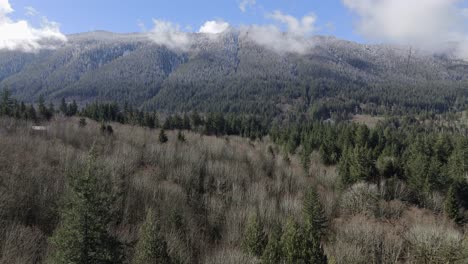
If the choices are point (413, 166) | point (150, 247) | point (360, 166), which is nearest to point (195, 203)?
point (150, 247)

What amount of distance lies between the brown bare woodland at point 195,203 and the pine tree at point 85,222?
5.47ft

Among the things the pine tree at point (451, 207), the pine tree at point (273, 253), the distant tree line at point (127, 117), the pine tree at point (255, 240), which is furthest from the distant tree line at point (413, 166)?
the pine tree at point (273, 253)

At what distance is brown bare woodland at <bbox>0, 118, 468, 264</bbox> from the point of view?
24938 millimetres

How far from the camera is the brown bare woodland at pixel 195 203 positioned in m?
24.9

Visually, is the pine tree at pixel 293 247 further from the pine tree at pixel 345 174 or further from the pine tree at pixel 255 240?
the pine tree at pixel 345 174

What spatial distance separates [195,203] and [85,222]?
1233 inches

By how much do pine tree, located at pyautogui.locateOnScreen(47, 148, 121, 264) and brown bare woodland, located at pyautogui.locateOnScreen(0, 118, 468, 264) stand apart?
5.47 feet

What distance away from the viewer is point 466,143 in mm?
81938

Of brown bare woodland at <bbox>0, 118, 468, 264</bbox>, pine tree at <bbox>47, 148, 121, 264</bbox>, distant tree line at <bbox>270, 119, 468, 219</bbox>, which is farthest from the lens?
distant tree line at <bbox>270, 119, 468, 219</bbox>

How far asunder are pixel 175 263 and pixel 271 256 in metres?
6.38

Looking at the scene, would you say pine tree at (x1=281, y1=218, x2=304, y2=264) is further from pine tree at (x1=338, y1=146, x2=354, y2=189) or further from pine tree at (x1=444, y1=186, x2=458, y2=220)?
pine tree at (x1=444, y1=186, x2=458, y2=220)

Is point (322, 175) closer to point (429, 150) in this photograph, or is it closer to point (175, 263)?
point (429, 150)

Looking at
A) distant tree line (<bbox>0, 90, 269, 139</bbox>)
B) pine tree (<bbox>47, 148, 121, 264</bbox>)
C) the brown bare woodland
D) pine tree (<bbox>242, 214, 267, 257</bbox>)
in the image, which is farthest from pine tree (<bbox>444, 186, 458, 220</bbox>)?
distant tree line (<bbox>0, 90, 269, 139</bbox>)

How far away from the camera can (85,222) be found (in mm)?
11188
